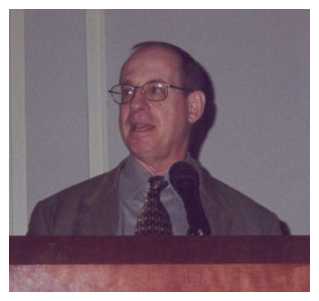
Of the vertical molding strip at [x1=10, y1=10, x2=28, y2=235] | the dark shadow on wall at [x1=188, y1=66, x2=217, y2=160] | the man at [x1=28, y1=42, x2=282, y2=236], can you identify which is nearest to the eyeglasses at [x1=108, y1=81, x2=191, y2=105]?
the man at [x1=28, y1=42, x2=282, y2=236]

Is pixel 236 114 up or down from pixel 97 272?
up

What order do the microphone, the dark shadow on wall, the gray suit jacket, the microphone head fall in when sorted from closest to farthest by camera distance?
the microphone < the microphone head < the gray suit jacket < the dark shadow on wall

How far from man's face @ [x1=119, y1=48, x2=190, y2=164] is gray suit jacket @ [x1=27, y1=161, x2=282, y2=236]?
0.23 feet

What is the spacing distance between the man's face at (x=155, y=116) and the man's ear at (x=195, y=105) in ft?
0.05

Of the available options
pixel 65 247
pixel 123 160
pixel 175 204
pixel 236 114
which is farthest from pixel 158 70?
pixel 65 247

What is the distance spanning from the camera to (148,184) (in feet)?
4.05

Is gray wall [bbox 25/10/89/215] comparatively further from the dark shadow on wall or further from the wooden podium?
the wooden podium

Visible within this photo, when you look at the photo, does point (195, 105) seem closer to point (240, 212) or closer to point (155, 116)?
point (155, 116)

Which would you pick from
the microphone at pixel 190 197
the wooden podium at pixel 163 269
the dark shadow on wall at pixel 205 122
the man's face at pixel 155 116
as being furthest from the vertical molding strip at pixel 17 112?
the wooden podium at pixel 163 269

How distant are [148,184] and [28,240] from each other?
68 cm

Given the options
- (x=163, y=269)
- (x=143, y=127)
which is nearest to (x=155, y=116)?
(x=143, y=127)

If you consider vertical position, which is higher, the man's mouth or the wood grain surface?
the man's mouth

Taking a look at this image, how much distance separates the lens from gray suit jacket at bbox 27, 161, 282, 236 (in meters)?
1.25
